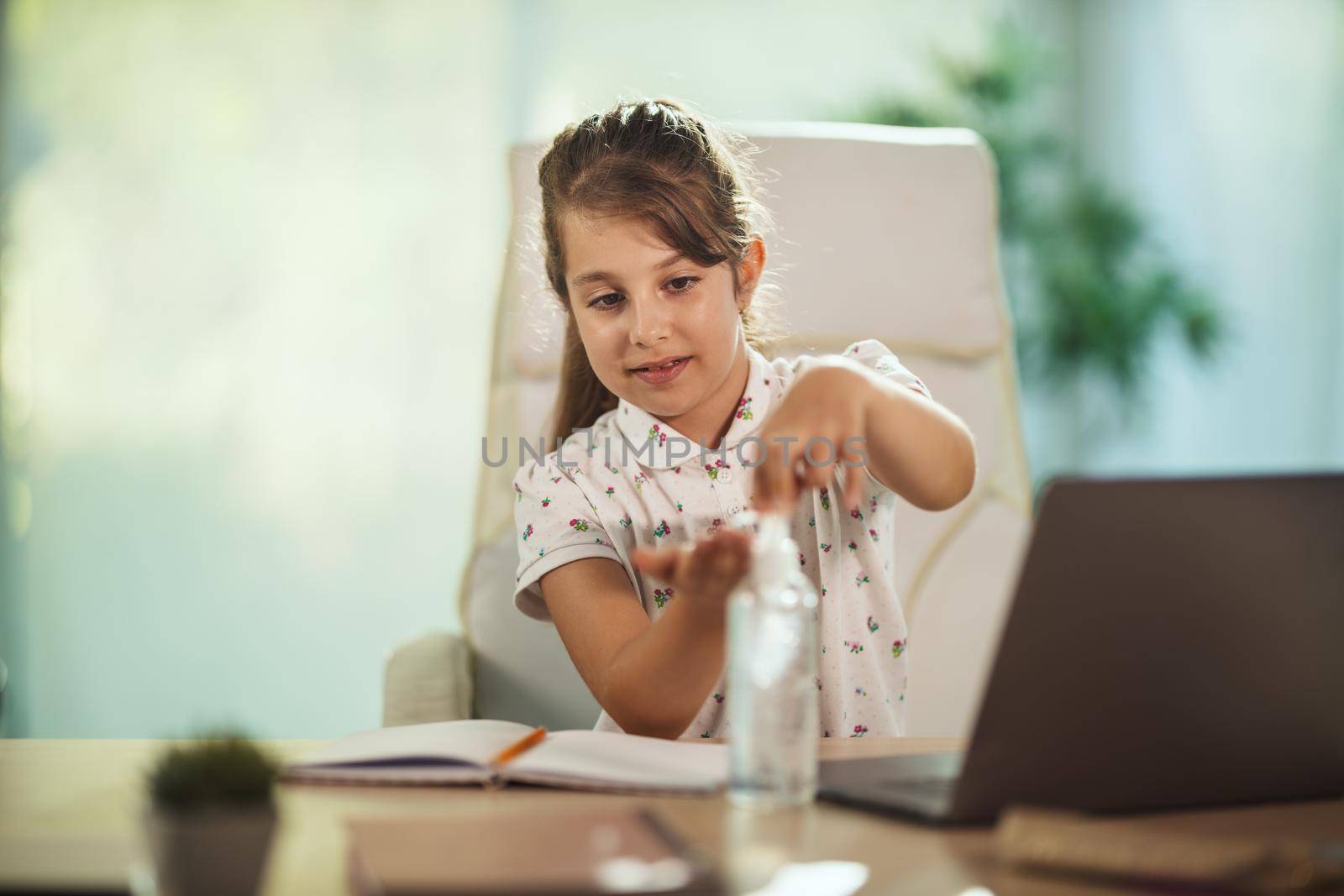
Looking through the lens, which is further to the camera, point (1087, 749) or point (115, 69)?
point (115, 69)

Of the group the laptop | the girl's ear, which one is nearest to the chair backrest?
the girl's ear

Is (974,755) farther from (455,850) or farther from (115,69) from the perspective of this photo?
(115,69)

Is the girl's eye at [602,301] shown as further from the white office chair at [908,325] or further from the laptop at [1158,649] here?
the laptop at [1158,649]

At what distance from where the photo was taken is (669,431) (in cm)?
128

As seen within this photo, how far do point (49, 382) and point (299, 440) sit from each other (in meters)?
0.51

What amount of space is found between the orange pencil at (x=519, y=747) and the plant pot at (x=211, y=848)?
0.25m

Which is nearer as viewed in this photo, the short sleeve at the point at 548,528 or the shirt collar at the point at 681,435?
the short sleeve at the point at 548,528

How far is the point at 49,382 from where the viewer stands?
8.54 ft

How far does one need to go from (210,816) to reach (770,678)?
288 millimetres

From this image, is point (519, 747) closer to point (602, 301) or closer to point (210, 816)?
point (210, 816)

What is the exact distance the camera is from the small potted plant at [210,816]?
0.46m

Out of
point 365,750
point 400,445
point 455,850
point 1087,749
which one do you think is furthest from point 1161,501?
point 400,445

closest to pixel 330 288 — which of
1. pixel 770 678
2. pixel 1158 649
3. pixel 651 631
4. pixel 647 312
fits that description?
pixel 647 312

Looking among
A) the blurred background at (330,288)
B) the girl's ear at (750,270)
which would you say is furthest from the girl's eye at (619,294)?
the blurred background at (330,288)
